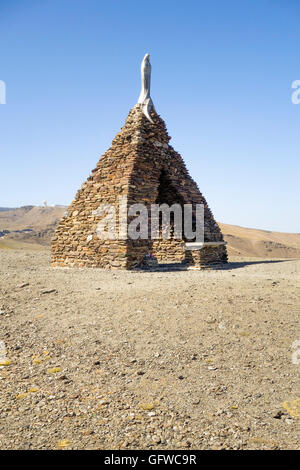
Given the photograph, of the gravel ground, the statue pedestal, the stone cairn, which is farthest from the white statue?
the gravel ground

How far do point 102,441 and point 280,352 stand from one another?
2.52 m

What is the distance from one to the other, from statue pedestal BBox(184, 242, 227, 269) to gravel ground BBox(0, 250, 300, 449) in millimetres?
5452

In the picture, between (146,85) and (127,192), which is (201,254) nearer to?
(127,192)

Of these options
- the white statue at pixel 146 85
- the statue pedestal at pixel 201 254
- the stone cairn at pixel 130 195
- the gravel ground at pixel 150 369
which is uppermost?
the white statue at pixel 146 85

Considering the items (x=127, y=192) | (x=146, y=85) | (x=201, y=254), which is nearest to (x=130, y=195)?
(x=127, y=192)

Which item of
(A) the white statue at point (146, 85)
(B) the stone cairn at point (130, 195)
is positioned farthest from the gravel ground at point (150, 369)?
(A) the white statue at point (146, 85)

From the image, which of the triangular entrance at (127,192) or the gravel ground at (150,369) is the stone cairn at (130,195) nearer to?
the triangular entrance at (127,192)

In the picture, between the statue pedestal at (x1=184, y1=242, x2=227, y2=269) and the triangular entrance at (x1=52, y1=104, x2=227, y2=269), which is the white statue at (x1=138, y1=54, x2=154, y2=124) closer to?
the triangular entrance at (x1=52, y1=104, x2=227, y2=269)

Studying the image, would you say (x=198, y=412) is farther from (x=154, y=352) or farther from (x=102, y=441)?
(x=154, y=352)

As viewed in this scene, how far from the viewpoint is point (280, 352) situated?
13.8 feet

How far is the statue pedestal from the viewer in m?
12.1

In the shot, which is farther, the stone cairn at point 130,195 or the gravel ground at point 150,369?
the stone cairn at point 130,195

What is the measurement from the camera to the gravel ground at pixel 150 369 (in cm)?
274

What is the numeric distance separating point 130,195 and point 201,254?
3.30 meters
